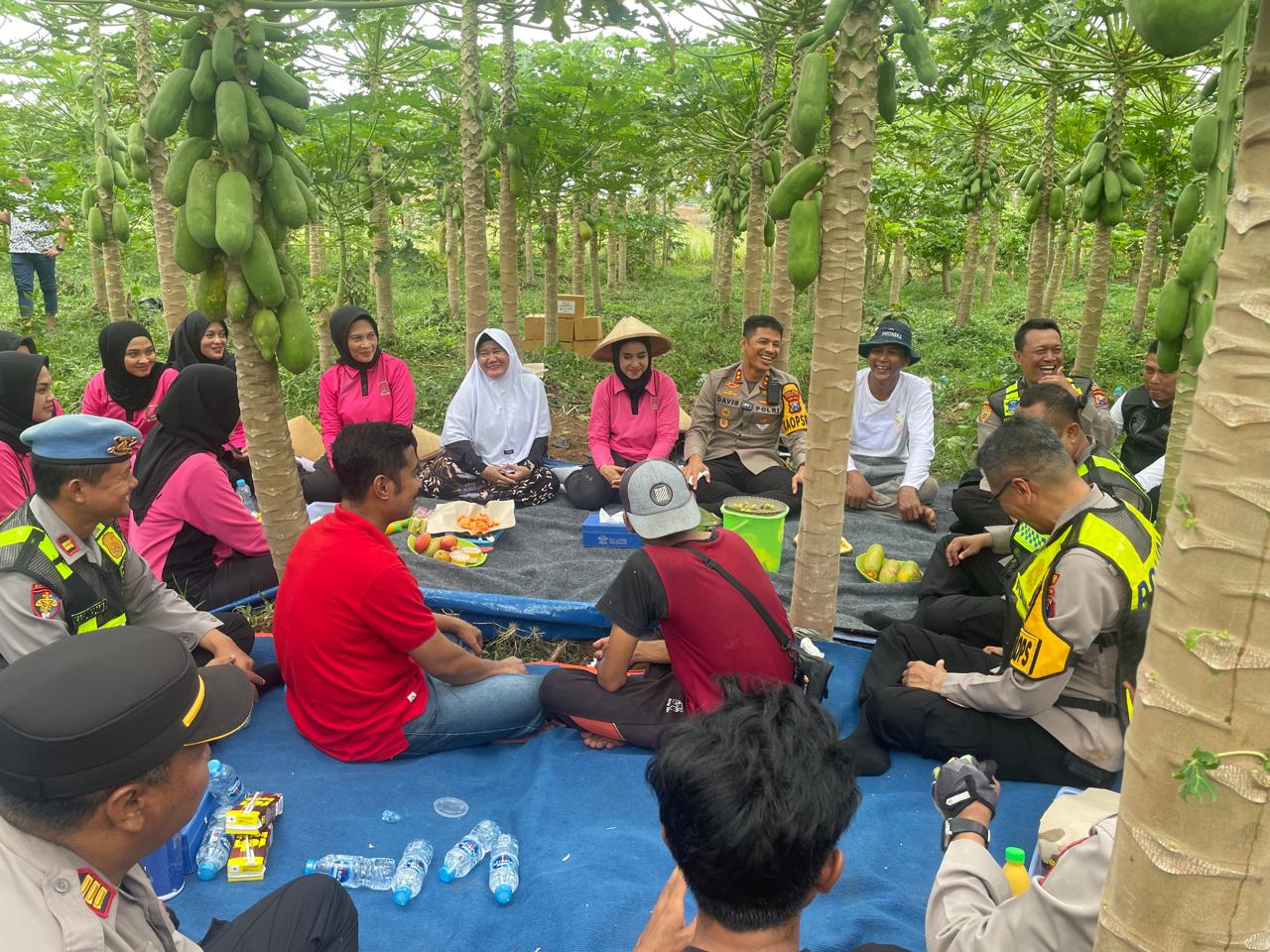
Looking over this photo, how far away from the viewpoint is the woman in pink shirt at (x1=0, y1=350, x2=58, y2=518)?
4.08 metres

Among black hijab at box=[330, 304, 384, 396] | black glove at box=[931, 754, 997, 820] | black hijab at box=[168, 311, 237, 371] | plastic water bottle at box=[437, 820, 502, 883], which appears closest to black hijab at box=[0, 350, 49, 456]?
black hijab at box=[168, 311, 237, 371]

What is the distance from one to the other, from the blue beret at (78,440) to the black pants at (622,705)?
6.19ft

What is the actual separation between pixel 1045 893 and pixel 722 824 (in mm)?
700

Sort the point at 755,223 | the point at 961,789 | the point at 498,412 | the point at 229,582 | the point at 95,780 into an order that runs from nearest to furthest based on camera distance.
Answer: the point at 95,780
the point at 961,789
the point at 229,582
the point at 498,412
the point at 755,223

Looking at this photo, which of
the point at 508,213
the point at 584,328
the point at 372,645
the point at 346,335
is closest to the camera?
the point at 372,645

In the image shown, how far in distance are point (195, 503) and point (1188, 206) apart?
4.85 m

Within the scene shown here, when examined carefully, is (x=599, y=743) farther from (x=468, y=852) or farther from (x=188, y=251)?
(x=188, y=251)

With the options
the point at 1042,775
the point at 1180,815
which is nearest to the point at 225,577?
the point at 1042,775

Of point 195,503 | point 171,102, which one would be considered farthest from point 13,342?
point 171,102

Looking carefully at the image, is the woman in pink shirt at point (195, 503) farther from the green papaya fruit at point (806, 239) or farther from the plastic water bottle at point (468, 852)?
the green papaya fruit at point (806, 239)

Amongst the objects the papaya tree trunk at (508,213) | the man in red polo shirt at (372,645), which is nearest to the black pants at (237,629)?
the man in red polo shirt at (372,645)

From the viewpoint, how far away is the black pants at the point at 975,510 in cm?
532

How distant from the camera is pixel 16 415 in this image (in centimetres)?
421

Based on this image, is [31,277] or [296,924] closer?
[296,924]
